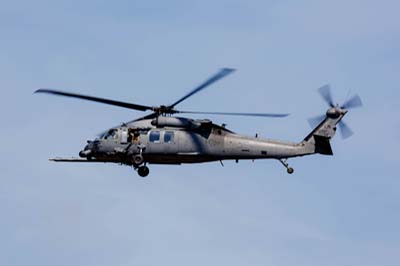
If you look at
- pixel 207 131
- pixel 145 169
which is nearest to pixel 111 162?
pixel 145 169

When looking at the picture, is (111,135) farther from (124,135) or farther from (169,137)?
(169,137)

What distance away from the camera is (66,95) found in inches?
2753

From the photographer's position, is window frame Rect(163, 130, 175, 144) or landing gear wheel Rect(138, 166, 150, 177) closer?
window frame Rect(163, 130, 175, 144)

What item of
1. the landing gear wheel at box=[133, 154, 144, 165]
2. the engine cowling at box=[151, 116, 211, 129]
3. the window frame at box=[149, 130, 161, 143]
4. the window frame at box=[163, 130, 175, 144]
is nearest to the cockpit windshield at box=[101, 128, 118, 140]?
the landing gear wheel at box=[133, 154, 144, 165]

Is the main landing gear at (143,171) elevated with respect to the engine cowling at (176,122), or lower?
lower

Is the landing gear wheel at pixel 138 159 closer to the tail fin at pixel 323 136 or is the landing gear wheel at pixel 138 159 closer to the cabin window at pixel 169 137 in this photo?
the cabin window at pixel 169 137

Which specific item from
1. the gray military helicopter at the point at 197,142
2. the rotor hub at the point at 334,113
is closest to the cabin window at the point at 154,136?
the gray military helicopter at the point at 197,142

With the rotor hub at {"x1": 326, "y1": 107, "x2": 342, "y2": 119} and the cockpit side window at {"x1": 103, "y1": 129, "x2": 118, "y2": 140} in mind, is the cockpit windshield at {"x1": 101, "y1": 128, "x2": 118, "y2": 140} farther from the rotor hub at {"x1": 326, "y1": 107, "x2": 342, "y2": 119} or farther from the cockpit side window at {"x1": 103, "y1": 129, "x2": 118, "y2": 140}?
the rotor hub at {"x1": 326, "y1": 107, "x2": 342, "y2": 119}

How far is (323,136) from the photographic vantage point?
72.0m

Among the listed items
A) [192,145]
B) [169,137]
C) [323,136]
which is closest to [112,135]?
[169,137]

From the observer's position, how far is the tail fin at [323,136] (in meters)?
72.0

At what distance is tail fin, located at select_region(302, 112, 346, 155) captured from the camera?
2835 inches

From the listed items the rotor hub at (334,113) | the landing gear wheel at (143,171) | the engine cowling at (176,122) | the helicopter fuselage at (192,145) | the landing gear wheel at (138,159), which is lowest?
the landing gear wheel at (143,171)

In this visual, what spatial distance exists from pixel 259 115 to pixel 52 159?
1846cm
